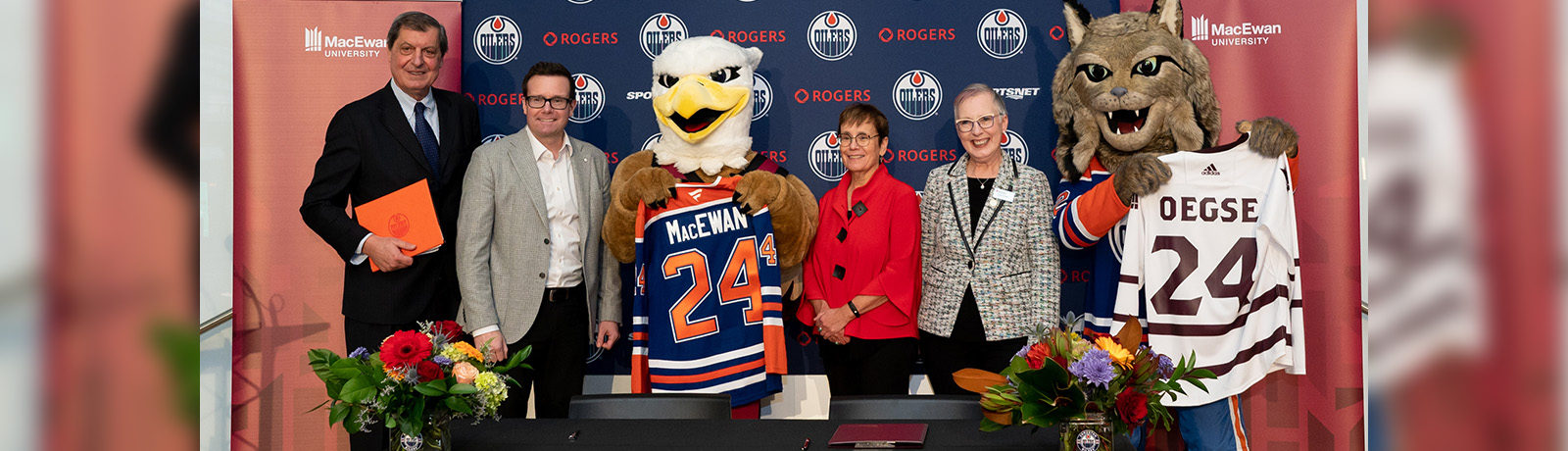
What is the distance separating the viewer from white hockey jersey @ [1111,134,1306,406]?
3748 millimetres

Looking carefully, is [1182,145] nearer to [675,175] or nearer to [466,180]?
[675,175]

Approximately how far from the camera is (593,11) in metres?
4.54

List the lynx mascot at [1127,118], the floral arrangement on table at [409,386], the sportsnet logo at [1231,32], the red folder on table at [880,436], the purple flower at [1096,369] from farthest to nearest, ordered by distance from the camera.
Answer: the sportsnet logo at [1231,32] < the lynx mascot at [1127,118] < the red folder on table at [880,436] < the floral arrangement on table at [409,386] < the purple flower at [1096,369]

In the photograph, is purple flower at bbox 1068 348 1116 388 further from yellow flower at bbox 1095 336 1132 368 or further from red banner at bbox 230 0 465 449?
red banner at bbox 230 0 465 449

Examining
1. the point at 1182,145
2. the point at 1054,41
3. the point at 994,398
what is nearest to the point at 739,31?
the point at 1054,41

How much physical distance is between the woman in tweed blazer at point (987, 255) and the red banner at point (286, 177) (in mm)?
2178

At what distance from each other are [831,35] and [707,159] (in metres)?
0.96

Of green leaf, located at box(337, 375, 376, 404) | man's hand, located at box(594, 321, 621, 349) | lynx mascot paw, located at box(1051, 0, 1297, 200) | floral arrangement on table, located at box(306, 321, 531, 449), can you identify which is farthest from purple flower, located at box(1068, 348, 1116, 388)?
man's hand, located at box(594, 321, 621, 349)

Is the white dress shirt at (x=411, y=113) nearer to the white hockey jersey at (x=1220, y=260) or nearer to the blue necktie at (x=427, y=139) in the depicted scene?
the blue necktie at (x=427, y=139)

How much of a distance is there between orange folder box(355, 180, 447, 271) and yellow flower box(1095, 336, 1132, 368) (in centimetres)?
249

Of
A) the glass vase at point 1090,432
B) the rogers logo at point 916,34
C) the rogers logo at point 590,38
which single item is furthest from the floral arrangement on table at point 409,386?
the rogers logo at point 916,34

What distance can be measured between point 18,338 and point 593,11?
2439 mm

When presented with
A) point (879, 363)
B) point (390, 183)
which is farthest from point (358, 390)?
point (879, 363)

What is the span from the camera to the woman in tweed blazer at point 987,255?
12.4 feet
